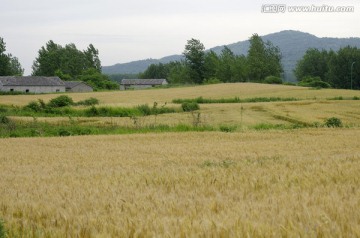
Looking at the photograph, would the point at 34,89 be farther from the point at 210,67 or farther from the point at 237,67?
the point at 237,67

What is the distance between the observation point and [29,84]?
384 feet

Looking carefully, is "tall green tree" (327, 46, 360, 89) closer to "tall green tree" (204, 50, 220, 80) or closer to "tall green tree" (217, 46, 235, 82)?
"tall green tree" (217, 46, 235, 82)

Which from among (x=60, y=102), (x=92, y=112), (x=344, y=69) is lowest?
(x=92, y=112)

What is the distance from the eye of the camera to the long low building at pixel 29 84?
116 metres

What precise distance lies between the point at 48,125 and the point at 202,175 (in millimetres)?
30621

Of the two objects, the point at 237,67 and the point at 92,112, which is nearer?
the point at 92,112

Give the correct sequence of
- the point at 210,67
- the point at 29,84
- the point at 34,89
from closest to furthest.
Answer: the point at 29,84
the point at 34,89
the point at 210,67

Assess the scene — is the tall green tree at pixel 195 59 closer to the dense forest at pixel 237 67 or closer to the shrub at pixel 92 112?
the dense forest at pixel 237 67

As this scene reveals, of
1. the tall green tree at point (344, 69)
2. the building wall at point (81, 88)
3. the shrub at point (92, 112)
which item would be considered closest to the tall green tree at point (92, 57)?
the building wall at point (81, 88)

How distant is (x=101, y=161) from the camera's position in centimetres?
1609

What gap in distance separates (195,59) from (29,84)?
41689 mm

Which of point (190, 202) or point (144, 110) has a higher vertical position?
point (190, 202)

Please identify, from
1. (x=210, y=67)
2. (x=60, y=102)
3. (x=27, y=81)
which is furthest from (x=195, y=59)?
(x=60, y=102)

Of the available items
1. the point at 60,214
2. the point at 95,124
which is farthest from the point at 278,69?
the point at 60,214
